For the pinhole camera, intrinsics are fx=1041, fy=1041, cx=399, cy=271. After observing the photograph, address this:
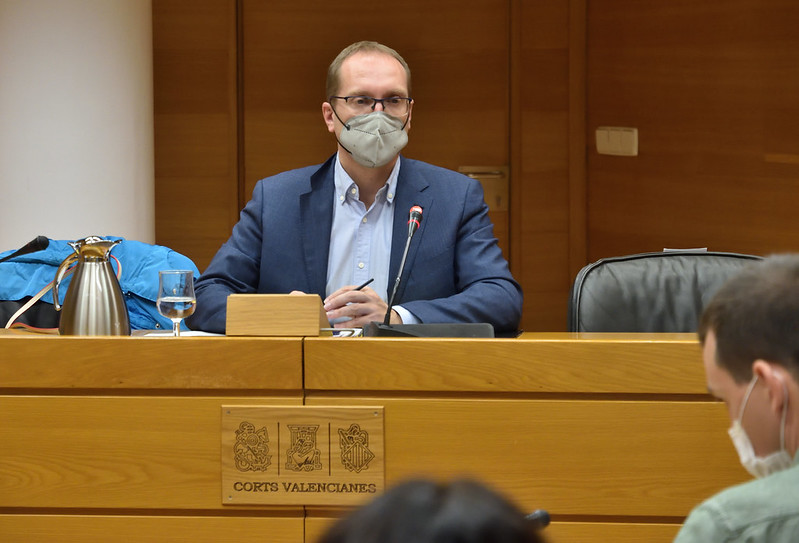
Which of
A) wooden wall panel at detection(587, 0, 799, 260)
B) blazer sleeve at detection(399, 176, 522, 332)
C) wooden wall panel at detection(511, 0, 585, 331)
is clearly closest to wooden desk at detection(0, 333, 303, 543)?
blazer sleeve at detection(399, 176, 522, 332)

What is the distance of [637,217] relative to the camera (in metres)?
4.55

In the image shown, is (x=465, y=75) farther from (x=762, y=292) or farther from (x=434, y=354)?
(x=762, y=292)

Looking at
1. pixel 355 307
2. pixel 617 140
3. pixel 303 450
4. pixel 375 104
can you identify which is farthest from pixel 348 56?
pixel 617 140

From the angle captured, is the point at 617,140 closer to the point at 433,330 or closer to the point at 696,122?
the point at 696,122

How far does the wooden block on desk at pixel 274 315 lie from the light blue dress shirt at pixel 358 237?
0.76 meters

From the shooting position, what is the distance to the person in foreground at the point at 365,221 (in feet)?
9.62

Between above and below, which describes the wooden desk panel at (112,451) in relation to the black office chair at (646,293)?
below

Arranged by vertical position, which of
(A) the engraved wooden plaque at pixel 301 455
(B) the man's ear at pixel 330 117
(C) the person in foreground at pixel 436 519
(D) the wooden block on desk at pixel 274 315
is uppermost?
(B) the man's ear at pixel 330 117

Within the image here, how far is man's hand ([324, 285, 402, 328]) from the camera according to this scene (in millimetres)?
2545

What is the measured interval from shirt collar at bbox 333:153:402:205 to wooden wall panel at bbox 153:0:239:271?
6.03 feet

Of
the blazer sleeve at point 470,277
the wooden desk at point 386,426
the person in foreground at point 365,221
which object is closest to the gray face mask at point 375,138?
the person in foreground at point 365,221

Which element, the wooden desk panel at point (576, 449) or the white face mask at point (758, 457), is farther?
the wooden desk panel at point (576, 449)

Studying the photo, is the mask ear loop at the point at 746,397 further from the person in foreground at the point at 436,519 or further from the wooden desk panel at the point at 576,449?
the wooden desk panel at the point at 576,449

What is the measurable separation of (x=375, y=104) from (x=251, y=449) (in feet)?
4.06
